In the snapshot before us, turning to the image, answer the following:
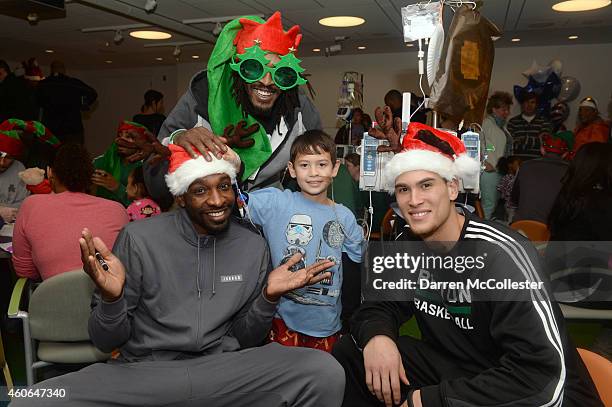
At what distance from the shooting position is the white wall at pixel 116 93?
1200 centimetres

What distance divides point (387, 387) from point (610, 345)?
6.91ft

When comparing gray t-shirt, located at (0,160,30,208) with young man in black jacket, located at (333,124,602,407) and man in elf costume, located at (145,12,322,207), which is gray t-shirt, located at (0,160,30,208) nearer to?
man in elf costume, located at (145,12,322,207)

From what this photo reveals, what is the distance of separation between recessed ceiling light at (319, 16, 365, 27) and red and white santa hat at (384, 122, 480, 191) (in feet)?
17.6

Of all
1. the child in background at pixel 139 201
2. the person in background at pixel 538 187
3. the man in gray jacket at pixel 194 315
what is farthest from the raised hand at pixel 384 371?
the person in background at pixel 538 187

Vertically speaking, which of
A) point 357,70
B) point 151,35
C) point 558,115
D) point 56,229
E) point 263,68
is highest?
point 151,35

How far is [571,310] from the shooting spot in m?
2.56

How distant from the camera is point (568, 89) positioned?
873cm

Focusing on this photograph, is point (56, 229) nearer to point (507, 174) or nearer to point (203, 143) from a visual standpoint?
point (203, 143)

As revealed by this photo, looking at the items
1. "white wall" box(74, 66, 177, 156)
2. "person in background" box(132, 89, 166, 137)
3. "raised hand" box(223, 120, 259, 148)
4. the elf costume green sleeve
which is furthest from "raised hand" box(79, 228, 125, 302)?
"white wall" box(74, 66, 177, 156)

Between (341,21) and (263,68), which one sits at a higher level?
(341,21)

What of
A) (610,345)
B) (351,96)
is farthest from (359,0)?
(610,345)

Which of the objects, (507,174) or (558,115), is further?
(558,115)

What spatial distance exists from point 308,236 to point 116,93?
11.9 m

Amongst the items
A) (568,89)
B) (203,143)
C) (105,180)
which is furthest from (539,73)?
(203,143)
